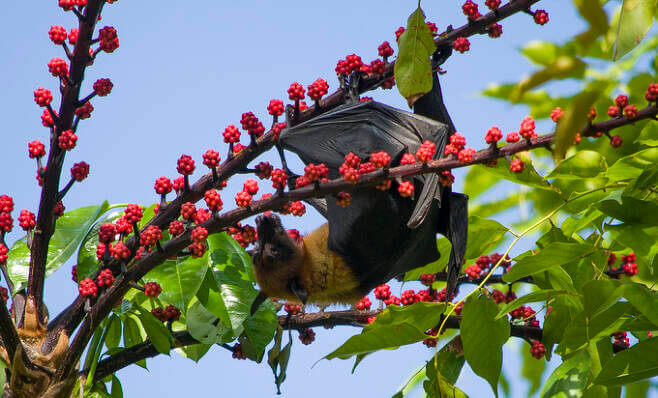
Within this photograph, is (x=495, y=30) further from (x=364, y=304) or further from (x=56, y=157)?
(x=56, y=157)

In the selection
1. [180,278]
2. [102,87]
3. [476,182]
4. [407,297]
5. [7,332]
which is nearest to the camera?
[7,332]

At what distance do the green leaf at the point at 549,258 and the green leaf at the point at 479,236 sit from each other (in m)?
1.04

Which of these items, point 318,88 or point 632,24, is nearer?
point 632,24

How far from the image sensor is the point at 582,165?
439 cm

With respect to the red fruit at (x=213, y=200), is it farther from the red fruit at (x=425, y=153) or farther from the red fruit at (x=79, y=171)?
the red fruit at (x=425, y=153)

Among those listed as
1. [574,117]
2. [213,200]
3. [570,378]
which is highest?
[213,200]

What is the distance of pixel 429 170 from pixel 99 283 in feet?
6.83

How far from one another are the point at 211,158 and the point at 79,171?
817 mm

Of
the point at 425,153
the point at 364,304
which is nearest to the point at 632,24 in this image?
the point at 425,153

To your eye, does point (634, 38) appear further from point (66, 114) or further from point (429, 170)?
point (66, 114)

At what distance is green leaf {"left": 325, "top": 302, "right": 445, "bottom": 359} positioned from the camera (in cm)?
410

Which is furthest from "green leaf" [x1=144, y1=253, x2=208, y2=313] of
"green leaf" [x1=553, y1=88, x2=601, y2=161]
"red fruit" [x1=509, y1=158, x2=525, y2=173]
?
"green leaf" [x1=553, y1=88, x2=601, y2=161]

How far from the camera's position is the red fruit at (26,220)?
4.56 meters

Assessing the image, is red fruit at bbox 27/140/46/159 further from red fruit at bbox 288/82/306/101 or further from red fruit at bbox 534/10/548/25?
red fruit at bbox 534/10/548/25
